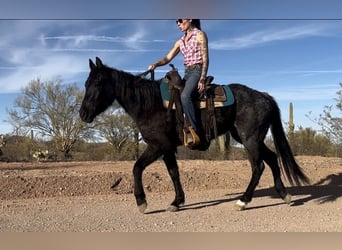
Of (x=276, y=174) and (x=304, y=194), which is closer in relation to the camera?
(x=276, y=174)

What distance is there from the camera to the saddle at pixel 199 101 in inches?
289

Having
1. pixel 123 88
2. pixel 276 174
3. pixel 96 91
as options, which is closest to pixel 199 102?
pixel 123 88

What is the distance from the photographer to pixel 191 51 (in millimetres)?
7371

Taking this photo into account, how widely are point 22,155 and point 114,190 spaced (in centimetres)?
1266

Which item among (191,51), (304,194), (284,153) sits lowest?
(304,194)

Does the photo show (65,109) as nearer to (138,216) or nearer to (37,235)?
(138,216)

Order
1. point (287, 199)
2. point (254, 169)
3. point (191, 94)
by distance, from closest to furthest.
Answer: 1. point (191, 94)
2. point (254, 169)
3. point (287, 199)

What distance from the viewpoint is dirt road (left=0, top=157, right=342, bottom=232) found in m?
6.42

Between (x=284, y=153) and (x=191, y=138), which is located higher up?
(x=191, y=138)

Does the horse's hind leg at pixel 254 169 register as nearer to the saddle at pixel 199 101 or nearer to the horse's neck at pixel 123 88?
the saddle at pixel 199 101

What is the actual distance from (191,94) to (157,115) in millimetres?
656

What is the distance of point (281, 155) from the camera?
8469mm

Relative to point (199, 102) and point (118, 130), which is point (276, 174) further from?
point (118, 130)

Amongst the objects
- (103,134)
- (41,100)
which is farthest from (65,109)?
(103,134)
